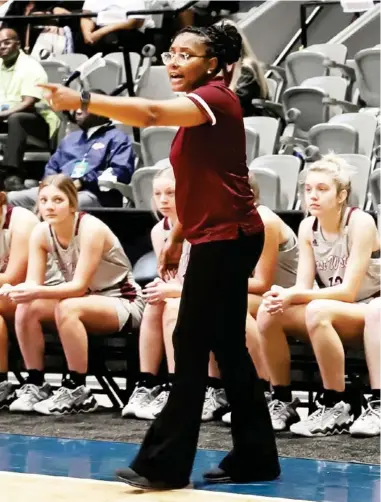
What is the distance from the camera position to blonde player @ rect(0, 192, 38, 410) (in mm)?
5195

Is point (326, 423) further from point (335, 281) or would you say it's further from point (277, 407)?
point (335, 281)

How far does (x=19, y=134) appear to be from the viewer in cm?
735

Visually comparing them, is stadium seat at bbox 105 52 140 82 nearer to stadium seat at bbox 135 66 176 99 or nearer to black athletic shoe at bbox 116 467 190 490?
stadium seat at bbox 135 66 176 99

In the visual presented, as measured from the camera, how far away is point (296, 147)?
662cm

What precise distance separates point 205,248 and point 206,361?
14.5 inches

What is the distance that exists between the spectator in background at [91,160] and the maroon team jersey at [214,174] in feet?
10.1

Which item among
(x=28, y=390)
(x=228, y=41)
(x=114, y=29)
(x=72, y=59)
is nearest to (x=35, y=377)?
(x=28, y=390)

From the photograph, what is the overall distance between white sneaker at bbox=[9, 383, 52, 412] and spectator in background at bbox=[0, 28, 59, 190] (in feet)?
7.30

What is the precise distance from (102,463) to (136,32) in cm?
517

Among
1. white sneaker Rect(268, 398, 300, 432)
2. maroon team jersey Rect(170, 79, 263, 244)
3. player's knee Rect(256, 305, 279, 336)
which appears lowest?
white sneaker Rect(268, 398, 300, 432)

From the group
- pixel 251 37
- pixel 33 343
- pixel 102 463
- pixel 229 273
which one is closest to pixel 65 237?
pixel 33 343

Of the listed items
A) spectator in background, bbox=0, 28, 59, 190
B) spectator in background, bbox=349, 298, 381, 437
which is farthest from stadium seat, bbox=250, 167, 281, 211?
spectator in background, bbox=0, 28, 59, 190

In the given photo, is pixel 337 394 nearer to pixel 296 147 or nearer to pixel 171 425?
pixel 171 425

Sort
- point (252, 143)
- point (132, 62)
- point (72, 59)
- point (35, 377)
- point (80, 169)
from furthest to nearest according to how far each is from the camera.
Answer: point (72, 59) → point (132, 62) → point (80, 169) → point (252, 143) → point (35, 377)
